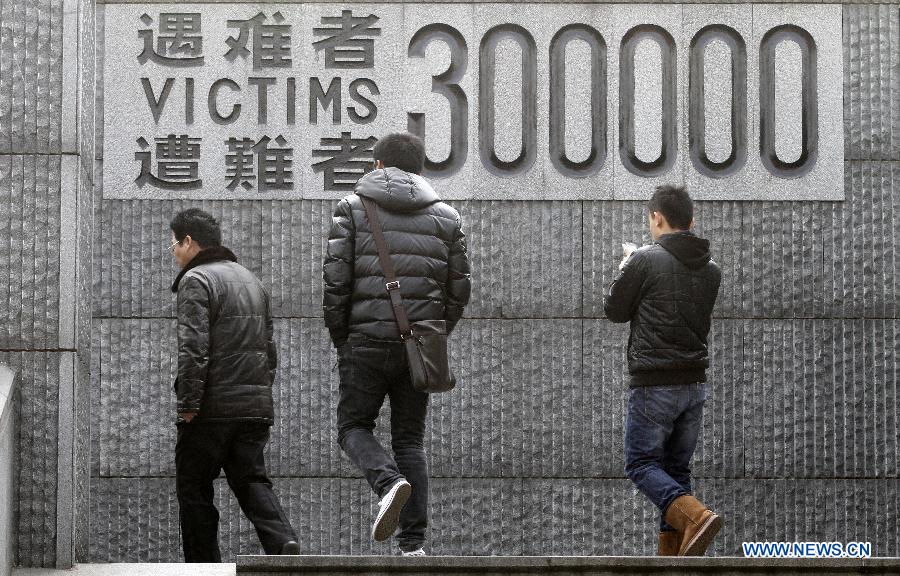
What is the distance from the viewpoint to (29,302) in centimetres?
634

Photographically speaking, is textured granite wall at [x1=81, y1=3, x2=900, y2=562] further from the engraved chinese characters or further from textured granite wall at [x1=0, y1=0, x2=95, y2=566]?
textured granite wall at [x1=0, y1=0, x2=95, y2=566]

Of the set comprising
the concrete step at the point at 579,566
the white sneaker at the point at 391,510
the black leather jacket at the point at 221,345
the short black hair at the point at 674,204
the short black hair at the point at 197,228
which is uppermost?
the short black hair at the point at 674,204

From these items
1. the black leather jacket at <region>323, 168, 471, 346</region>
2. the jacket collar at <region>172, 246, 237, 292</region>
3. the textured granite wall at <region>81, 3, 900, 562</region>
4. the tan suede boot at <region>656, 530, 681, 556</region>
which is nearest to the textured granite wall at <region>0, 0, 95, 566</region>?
the jacket collar at <region>172, 246, 237, 292</region>

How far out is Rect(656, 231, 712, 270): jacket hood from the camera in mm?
6730

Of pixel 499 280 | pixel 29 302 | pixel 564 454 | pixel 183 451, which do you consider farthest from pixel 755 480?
pixel 29 302

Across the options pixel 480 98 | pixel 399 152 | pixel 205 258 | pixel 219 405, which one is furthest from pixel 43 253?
pixel 480 98

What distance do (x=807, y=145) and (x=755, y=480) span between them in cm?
188

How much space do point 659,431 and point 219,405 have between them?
1.81 meters

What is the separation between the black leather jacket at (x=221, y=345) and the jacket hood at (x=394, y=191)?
2.50 ft

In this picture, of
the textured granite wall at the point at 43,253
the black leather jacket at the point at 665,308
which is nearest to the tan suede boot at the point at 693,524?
the black leather jacket at the point at 665,308

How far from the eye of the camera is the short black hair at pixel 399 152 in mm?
6652

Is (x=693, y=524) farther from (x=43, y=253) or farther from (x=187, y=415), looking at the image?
(x=43, y=253)

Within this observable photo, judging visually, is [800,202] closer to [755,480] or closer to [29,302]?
[755,480]

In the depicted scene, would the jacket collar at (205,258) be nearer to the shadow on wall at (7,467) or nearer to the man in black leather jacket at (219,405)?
the man in black leather jacket at (219,405)
